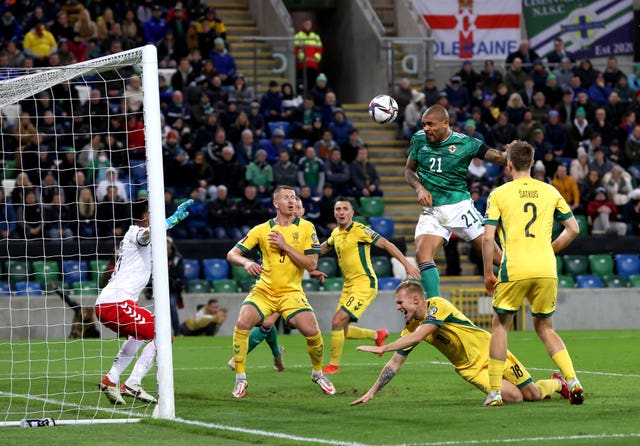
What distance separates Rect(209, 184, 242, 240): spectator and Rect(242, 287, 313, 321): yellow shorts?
11.8m

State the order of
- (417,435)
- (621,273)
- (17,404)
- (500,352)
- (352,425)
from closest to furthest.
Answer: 1. (417,435)
2. (352,425)
3. (500,352)
4. (17,404)
5. (621,273)

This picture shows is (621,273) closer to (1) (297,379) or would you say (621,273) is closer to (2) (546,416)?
(1) (297,379)

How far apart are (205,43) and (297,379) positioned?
53.3ft

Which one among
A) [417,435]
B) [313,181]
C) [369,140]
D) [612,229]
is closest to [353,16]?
[369,140]

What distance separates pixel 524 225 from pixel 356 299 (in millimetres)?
5307

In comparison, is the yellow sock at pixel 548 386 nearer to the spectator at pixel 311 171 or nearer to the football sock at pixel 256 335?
the football sock at pixel 256 335

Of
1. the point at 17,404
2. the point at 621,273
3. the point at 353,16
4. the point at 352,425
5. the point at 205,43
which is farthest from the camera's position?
the point at 353,16

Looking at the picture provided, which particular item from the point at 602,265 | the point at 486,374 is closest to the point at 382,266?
the point at 602,265

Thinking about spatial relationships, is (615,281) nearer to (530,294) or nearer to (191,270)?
(191,270)

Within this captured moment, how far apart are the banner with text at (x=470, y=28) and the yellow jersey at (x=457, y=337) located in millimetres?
21712

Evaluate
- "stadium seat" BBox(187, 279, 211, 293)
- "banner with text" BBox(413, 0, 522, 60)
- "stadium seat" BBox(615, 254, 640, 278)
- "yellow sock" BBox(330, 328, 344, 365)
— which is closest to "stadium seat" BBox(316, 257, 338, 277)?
"stadium seat" BBox(187, 279, 211, 293)

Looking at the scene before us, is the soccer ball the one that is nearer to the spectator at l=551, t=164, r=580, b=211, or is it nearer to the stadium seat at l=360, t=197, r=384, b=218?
the stadium seat at l=360, t=197, r=384, b=218

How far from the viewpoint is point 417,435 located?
8836 millimetres

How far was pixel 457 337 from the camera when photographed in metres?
10.7
